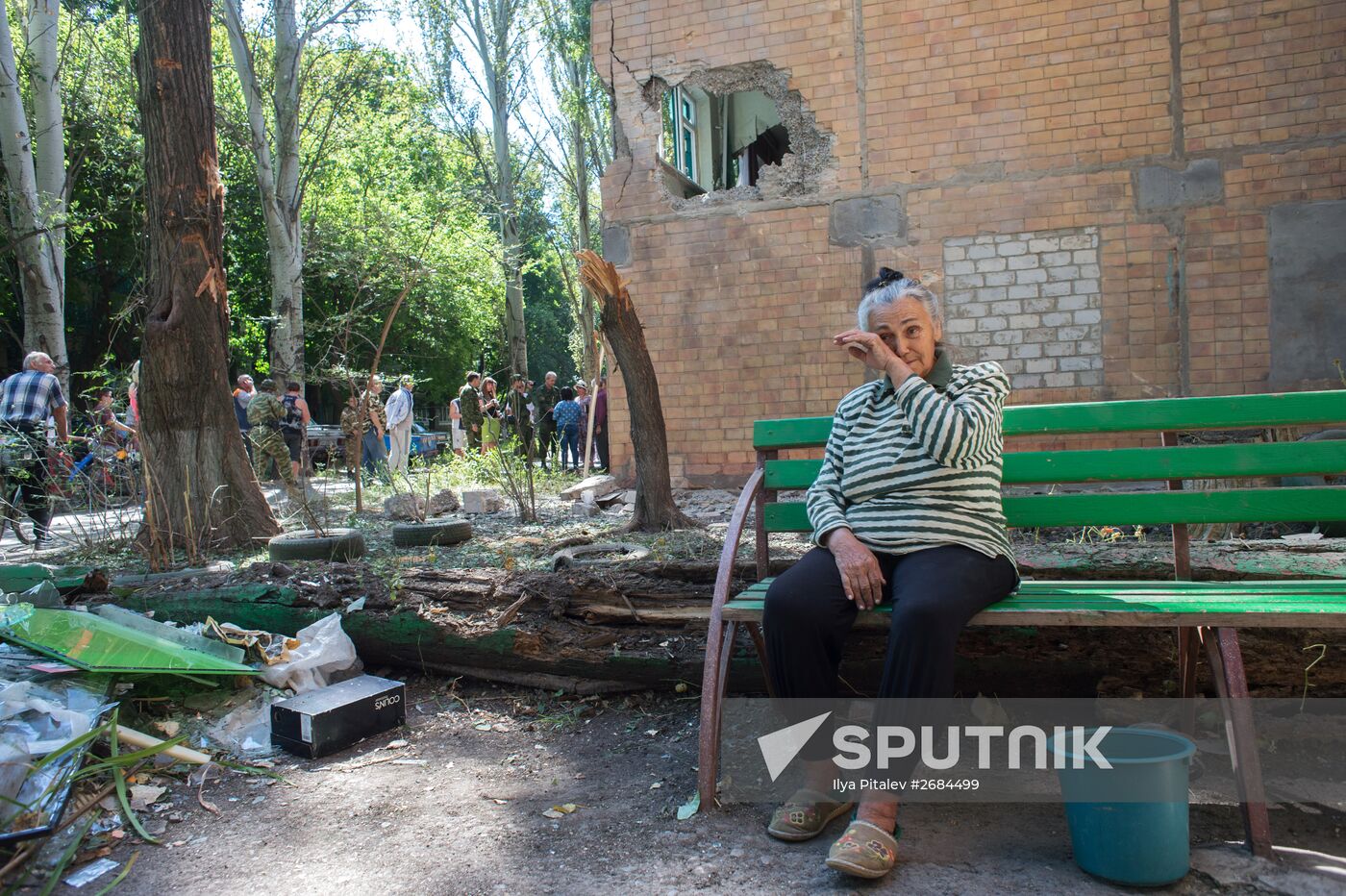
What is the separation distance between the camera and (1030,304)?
8.74 m

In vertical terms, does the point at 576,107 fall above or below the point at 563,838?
above

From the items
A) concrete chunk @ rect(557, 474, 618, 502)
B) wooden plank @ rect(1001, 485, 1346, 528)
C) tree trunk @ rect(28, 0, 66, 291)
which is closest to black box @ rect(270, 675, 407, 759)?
wooden plank @ rect(1001, 485, 1346, 528)

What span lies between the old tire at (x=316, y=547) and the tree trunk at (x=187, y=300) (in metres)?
1.06

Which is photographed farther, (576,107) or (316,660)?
(576,107)

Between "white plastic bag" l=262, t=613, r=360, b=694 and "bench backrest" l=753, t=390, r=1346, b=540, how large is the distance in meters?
2.56

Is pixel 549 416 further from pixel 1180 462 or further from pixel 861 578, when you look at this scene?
pixel 861 578

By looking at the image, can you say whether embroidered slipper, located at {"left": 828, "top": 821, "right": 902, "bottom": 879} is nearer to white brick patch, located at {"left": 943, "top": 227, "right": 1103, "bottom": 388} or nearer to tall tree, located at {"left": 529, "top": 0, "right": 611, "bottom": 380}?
white brick patch, located at {"left": 943, "top": 227, "right": 1103, "bottom": 388}

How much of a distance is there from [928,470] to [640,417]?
404cm

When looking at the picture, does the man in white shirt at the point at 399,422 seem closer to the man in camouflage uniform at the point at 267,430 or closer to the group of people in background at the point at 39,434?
the man in camouflage uniform at the point at 267,430

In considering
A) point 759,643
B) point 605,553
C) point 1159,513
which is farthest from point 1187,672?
point 605,553

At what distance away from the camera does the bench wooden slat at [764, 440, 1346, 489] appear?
271 centimetres

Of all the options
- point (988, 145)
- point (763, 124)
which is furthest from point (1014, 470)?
point (763, 124)

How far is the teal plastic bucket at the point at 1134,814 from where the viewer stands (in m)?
1.99

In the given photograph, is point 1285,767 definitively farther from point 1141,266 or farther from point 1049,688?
point 1141,266
